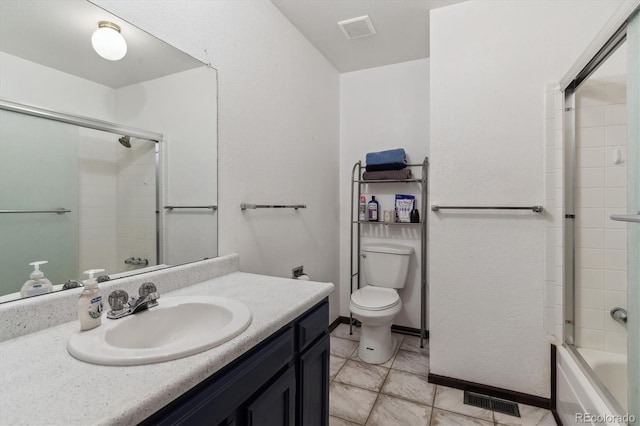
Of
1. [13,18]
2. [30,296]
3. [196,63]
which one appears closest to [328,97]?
[196,63]

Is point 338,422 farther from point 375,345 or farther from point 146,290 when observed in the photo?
point 146,290

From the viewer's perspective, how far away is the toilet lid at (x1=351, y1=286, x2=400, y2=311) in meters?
2.13

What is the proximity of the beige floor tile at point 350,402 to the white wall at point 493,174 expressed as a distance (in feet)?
1.69

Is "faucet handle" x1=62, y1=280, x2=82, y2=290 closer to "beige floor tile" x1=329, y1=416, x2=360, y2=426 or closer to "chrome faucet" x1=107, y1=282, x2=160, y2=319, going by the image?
"chrome faucet" x1=107, y1=282, x2=160, y2=319

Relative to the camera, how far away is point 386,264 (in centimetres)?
252

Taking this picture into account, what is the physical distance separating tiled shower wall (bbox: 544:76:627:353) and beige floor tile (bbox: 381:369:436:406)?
0.79 meters

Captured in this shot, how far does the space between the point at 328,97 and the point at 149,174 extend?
186cm

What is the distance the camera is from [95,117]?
1.05 meters

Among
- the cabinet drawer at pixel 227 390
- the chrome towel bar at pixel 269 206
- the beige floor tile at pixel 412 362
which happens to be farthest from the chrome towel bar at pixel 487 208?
the cabinet drawer at pixel 227 390

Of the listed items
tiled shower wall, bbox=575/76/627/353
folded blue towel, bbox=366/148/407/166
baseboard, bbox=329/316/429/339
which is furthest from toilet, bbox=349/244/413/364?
tiled shower wall, bbox=575/76/627/353

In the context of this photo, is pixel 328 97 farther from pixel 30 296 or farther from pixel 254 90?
pixel 30 296

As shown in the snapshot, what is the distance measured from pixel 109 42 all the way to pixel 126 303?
2.98 ft

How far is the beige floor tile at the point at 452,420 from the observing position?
1593mm

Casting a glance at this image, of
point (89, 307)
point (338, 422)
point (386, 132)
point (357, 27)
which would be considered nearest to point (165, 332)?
point (89, 307)
